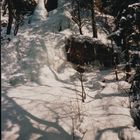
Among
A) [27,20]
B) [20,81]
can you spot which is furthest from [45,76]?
[27,20]

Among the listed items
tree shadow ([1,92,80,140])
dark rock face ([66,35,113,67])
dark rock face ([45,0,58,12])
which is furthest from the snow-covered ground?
dark rock face ([45,0,58,12])

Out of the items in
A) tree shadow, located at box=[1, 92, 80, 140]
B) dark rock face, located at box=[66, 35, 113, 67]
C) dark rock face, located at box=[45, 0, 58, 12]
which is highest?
dark rock face, located at box=[45, 0, 58, 12]

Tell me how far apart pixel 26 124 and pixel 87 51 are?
8760mm

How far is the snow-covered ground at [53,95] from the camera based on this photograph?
12117mm

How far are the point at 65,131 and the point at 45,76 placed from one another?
5.58 m

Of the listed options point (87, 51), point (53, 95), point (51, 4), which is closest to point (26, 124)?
point (53, 95)

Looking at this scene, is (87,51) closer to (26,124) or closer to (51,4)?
(51,4)

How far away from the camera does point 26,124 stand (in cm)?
1239

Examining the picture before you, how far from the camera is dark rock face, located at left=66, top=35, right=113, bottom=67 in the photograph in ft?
64.5

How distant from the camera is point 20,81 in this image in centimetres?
1645

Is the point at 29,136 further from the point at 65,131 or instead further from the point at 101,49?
the point at 101,49

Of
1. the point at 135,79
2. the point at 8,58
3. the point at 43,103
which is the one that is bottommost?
the point at 43,103

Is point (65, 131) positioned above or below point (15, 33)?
below

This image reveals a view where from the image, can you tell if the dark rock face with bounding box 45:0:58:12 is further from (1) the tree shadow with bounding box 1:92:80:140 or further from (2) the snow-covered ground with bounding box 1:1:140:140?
(1) the tree shadow with bounding box 1:92:80:140
